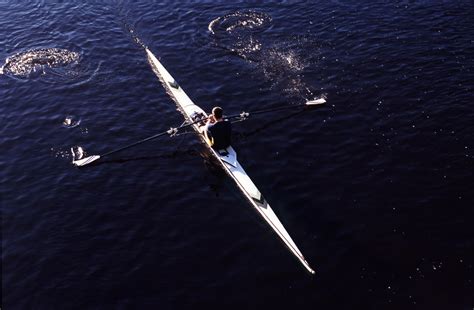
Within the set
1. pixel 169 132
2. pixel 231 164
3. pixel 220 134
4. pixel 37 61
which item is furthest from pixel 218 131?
pixel 37 61

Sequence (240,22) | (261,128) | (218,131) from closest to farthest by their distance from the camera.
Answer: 1. (218,131)
2. (261,128)
3. (240,22)

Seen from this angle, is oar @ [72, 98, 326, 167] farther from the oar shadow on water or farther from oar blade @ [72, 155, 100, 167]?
the oar shadow on water

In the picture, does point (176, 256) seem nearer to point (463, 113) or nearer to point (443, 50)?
point (463, 113)

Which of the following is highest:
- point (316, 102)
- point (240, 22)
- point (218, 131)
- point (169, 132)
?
point (240, 22)

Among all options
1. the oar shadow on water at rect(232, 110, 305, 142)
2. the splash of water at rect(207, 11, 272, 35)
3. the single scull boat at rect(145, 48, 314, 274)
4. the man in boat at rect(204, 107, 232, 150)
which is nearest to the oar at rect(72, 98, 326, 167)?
the oar shadow on water at rect(232, 110, 305, 142)

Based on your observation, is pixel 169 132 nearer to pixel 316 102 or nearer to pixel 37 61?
pixel 316 102

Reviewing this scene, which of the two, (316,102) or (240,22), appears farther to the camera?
(240,22)

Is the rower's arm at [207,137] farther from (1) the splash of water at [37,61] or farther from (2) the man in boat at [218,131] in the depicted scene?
(1) the splash of water at [37,61]
